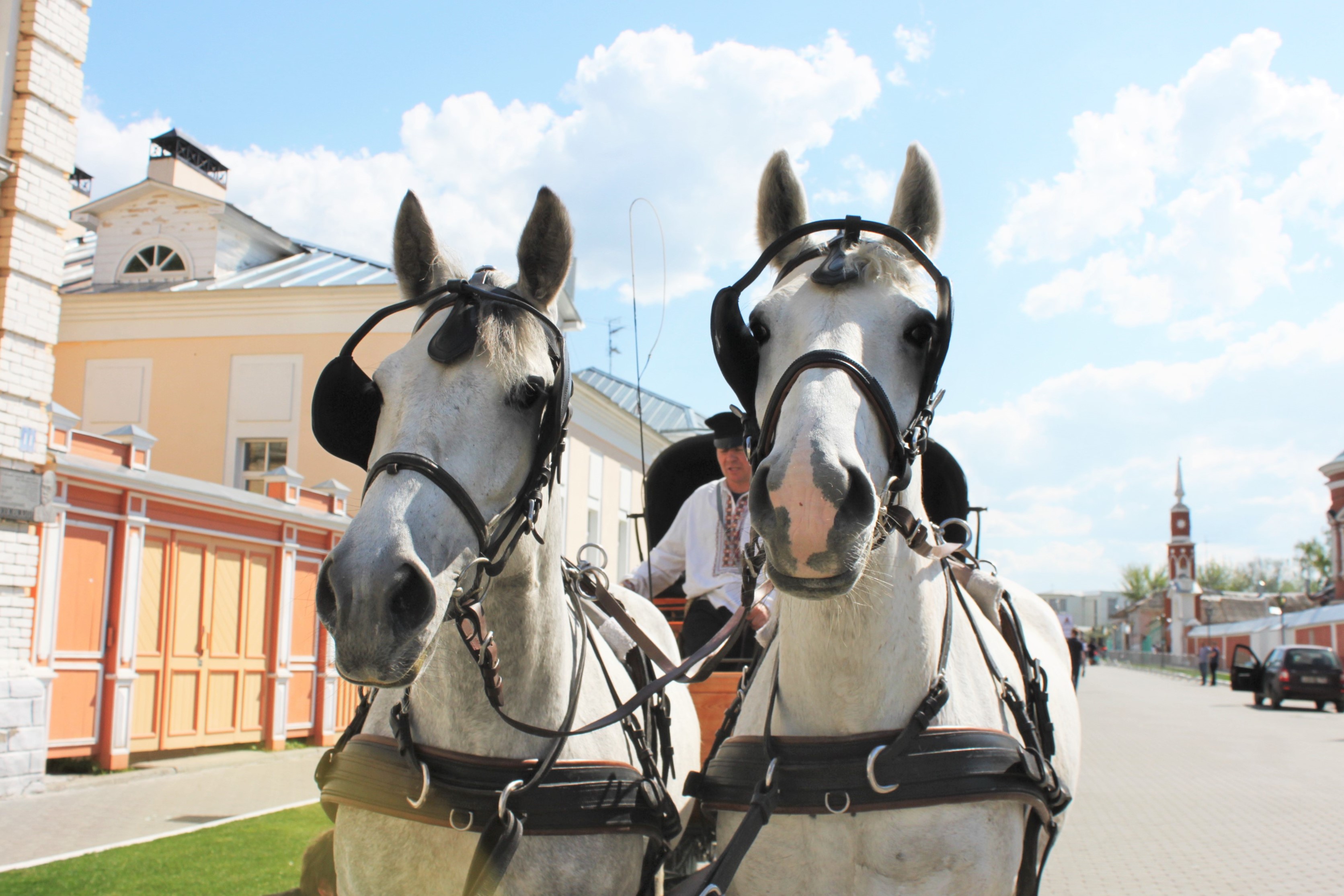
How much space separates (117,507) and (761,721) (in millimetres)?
10680

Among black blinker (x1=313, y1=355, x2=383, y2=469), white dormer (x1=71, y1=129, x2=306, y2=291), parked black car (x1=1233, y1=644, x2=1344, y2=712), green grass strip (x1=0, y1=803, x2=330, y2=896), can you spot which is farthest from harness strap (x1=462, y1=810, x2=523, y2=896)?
parked black car (x1=1233, y1=644, x2=1344, y2=712)

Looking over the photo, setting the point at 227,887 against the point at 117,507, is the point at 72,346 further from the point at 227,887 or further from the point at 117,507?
the point at 227,887

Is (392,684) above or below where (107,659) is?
above

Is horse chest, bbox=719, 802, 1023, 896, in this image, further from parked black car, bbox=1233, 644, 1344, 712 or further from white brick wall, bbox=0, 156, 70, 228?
parked black car, bbox=1233, 644, 1344, 712

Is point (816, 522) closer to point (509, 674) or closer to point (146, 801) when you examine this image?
point (509, 674)

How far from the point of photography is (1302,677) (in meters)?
26.1

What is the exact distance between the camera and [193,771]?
38.2 feet

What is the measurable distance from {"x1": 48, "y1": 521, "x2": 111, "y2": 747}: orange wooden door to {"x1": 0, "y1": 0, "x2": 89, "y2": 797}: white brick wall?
0.55 m

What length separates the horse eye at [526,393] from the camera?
2.39 meters

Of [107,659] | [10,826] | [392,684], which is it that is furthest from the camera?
[107,659]

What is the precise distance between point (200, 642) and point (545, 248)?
11558mm

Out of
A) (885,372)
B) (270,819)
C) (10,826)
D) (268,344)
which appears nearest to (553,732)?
(885,372)

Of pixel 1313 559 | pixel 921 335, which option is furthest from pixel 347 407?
pixel 1313 559

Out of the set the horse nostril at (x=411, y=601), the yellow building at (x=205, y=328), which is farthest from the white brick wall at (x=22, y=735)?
the horse nostril at (x=411, y=601)
